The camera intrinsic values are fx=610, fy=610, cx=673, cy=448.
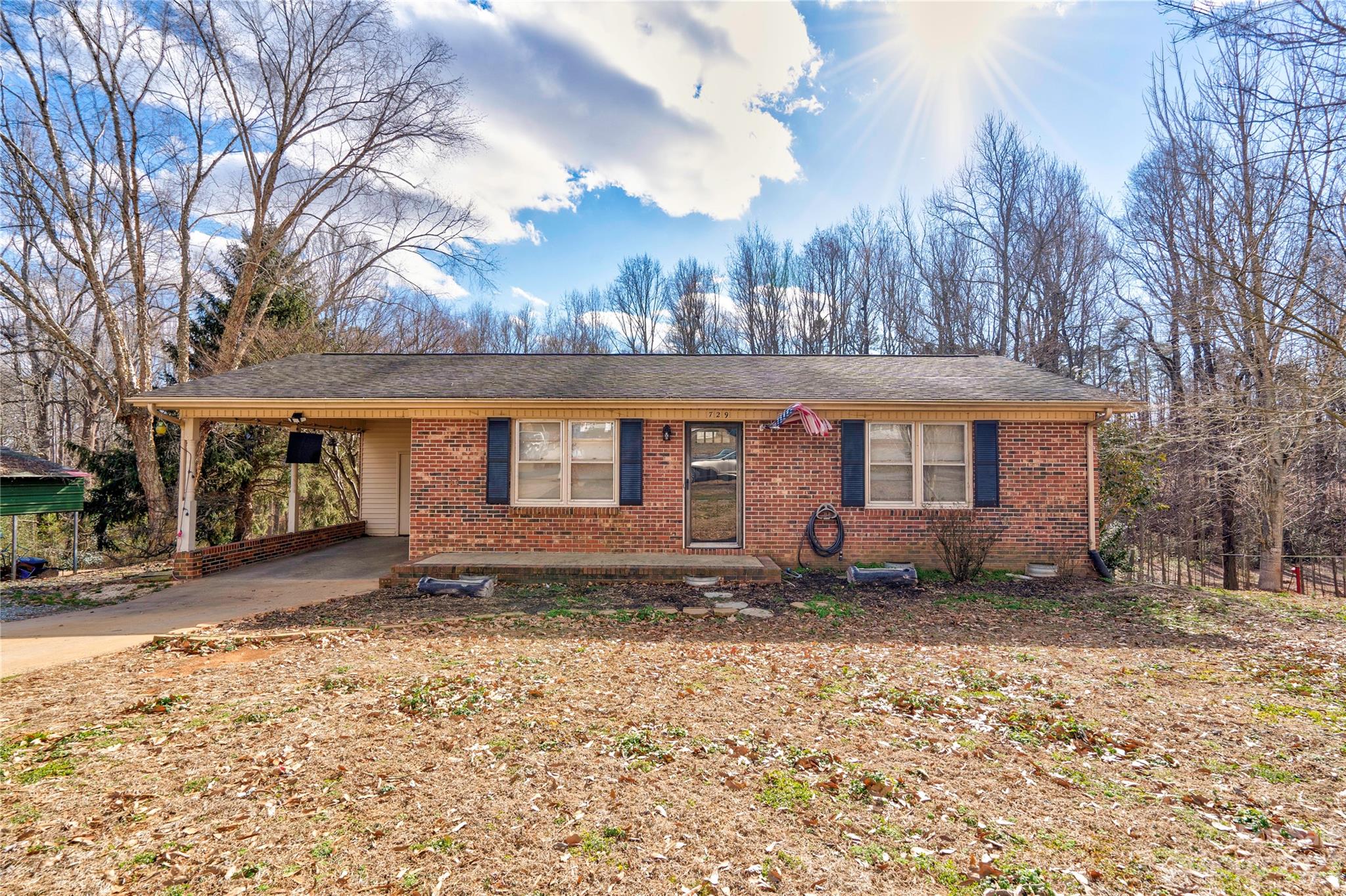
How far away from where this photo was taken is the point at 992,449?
29.7ft

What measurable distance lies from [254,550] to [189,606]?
317 cm

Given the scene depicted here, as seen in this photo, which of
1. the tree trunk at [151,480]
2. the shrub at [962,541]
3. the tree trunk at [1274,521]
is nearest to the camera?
the shrub at [962,541]

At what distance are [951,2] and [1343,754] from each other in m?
11.2

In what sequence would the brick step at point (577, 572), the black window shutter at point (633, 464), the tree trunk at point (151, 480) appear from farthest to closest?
the tree trunk at point (151, 480), the black window shutter at point (633, 464), the brick step at point (577, 572)

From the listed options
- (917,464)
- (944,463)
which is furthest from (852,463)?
(944,463)

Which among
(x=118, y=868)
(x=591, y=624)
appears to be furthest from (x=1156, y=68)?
(x=118, y=868)

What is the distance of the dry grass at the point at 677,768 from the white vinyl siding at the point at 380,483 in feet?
26.6

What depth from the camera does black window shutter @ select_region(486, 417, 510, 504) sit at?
9.17m

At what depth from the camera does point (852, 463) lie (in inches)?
361

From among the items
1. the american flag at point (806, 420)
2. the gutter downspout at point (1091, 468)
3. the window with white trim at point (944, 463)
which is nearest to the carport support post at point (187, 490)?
the american flag at point (806, 420)

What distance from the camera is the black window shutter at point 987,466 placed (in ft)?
29.7

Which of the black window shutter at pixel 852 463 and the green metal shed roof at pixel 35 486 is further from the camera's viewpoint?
the green metal shed roof at pixel 35 486

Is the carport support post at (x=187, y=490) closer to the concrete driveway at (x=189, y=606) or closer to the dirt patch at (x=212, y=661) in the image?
the concrete driveway at (x=189, y=606)

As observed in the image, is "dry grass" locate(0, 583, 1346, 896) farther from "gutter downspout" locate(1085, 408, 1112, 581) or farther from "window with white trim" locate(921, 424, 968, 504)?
"window with white trim" locate(921, 424, 968, 504)
